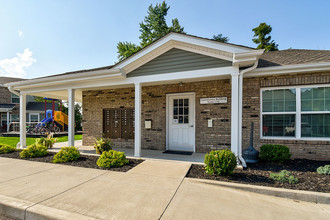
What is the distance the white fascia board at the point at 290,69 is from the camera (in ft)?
15.4

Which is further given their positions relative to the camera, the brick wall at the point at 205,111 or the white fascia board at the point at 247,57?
the brick wall at the point at 205,111

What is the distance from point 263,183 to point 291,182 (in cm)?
54

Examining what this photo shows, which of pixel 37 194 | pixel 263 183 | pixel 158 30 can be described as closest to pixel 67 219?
pixel 37 194

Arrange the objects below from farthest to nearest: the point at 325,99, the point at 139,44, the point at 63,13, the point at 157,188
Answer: the point at 139,44 → the point at 63,13 → the point at 325,99 → the point at 157,188

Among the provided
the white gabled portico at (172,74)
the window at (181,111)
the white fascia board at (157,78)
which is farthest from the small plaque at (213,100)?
the white fascia board at (157,78)

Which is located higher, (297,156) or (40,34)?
(40,34)

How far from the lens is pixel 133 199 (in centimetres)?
288

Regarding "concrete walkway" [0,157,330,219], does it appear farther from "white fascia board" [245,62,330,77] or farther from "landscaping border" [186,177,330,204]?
"white fascia board" [245,62,330,77]

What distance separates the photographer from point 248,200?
9.47ft

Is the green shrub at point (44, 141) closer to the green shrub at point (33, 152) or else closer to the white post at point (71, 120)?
the green shrub at point (33, 152)

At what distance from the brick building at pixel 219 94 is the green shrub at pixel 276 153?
63 centimetres

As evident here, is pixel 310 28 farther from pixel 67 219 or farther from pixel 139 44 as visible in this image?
pixel 139 44

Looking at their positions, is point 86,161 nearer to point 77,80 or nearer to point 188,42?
point 77,80

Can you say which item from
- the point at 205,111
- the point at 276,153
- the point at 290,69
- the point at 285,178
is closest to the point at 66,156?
the point at 205,111
